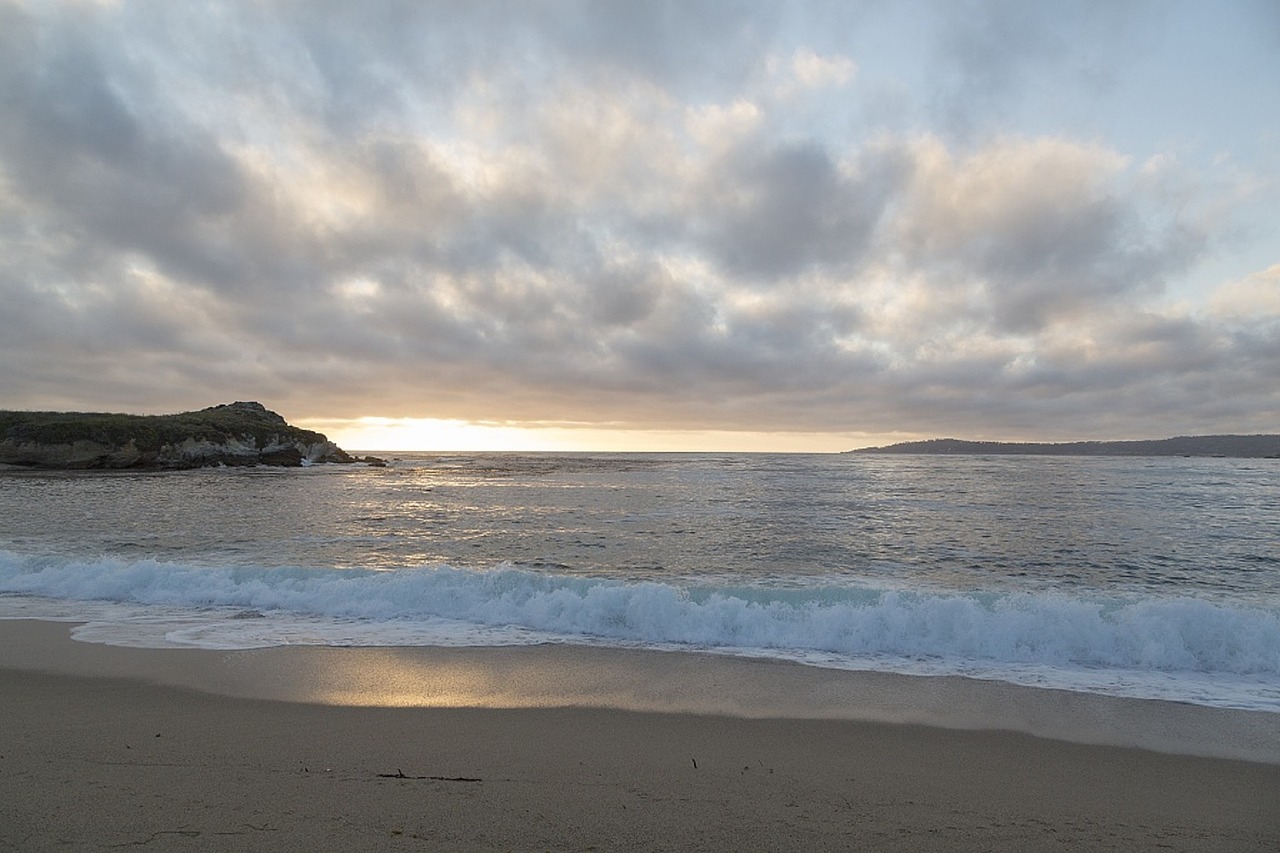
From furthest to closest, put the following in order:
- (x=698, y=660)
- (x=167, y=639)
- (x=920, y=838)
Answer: (x=167, y=639) → (x=698, y=660) → (x=920, y=838)

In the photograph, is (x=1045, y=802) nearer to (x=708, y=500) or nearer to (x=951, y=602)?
(x=951, y=602)

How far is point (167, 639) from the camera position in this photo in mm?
8711

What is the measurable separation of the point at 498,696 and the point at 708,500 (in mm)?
27550

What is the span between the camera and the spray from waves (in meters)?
8.67

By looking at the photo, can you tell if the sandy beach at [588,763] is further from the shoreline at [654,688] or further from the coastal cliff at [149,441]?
the coastal cliff at [149,441]

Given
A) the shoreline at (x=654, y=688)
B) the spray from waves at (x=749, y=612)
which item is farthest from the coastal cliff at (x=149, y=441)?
the shoreline at (x=654, y=688)

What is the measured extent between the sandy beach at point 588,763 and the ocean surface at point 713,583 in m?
1.56

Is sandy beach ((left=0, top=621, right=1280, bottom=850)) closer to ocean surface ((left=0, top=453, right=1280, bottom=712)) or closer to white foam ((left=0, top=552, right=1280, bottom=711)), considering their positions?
white foam ((left=0, top=552, right=1280, bottom=711))

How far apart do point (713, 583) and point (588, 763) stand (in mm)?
8125

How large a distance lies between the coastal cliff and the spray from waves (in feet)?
182

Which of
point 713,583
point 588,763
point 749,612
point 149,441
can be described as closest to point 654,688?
point 588,763

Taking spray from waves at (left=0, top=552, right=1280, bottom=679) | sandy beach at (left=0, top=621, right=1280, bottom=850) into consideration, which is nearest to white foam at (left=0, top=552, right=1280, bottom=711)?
spray from waves at (left=0, top=552, right=1280, bottom=679)

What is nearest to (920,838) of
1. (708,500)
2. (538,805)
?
(538,805)

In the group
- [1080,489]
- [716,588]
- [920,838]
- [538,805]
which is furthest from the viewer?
[1080,489]
